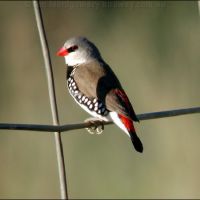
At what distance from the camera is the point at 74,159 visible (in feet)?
22.5

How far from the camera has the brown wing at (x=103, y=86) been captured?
478 centimetres

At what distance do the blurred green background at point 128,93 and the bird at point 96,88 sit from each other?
1.19 m

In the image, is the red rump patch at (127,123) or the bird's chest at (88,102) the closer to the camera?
the red rump patch at (127,123)

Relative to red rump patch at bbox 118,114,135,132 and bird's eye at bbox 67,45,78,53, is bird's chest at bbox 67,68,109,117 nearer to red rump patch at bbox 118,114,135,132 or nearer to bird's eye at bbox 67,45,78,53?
red rump patch at bbox 118,114,135,132

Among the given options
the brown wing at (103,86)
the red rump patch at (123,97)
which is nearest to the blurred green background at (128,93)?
the brown wing at (103,86)

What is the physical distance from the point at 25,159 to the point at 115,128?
0.91 m

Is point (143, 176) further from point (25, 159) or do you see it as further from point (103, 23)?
point (103, 23)

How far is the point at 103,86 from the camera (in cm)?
508

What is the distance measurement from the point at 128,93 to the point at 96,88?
2.35 metres

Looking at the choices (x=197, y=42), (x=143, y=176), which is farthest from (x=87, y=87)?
(x=197, y=42)

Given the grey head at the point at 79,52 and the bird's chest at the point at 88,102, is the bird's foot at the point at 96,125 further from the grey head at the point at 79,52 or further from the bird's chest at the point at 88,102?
the grey head at the point at 79,52

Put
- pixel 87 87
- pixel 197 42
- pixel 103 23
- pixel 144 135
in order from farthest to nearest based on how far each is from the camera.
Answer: pixel 103 23
pixel 197 42
pixel 144 135
pixel 87 87

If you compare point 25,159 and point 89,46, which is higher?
point 89,46

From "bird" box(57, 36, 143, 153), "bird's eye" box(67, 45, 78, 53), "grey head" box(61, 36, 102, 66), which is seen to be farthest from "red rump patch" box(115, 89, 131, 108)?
"bird's eye" box(67, 45, 78, 53)
